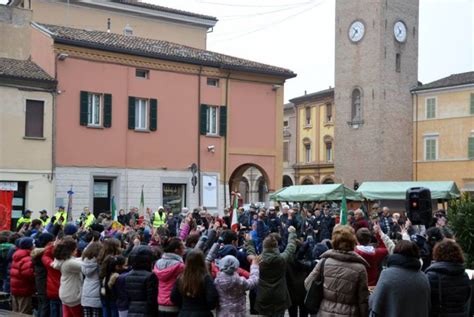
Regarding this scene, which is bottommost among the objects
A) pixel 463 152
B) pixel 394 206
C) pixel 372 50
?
pixel 394 206

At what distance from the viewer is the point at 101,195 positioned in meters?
28.8

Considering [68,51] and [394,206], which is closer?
[68,51]

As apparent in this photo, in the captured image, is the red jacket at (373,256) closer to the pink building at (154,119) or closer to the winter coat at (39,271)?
the winter coat at (39,271)

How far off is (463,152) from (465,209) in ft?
113

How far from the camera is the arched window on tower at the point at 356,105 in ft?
162

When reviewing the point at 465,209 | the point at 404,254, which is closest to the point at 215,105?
the point at 465,209

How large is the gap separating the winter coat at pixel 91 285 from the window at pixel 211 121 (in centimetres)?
2311

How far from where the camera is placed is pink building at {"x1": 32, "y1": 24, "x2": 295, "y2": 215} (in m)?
27.9

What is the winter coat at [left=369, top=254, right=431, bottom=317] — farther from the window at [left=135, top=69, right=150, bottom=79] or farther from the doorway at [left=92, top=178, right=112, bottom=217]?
the window at [left=135, top=69, right=150, bottom=79]

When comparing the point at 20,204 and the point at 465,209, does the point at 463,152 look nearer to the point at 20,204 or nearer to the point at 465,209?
the point at 20,204

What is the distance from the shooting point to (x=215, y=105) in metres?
32.1

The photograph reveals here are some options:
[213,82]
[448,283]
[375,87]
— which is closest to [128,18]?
[213,82]

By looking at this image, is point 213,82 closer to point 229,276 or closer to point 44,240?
point 44,240

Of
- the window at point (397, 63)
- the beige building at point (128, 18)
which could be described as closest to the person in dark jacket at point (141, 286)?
the beige building at point (128, 18)
